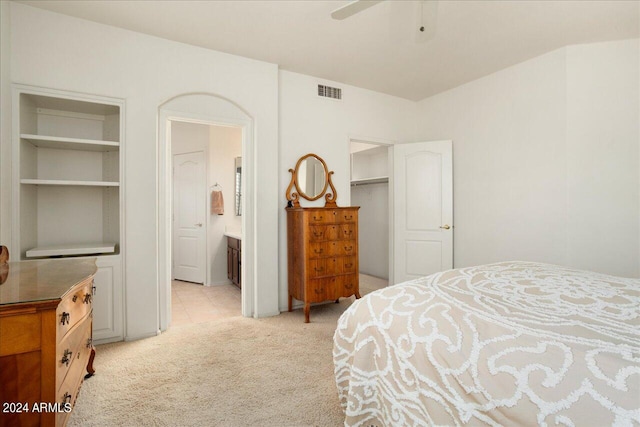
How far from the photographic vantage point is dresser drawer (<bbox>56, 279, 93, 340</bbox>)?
123cm

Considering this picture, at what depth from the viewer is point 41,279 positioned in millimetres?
1368

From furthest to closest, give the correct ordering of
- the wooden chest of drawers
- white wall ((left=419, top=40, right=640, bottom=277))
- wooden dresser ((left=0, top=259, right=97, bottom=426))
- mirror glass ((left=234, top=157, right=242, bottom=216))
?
1. mirror glass ((left=234, top=157, right=242, bottom=216))
2. the wooden chest of drawers
3. white wall ((left=419, top=40, right=640, bottom=277))
4. wooden dresser ((left=0, top=259, right=97, bottom=426))

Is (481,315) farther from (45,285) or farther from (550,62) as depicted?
(550,62)

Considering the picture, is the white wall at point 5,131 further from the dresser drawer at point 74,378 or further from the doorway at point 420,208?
the doorway at point 420,208

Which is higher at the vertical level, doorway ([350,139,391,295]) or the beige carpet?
doorway ([350,139,391,295])

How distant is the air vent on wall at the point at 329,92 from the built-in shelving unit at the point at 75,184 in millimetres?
2197

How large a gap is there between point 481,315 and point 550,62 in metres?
3.36

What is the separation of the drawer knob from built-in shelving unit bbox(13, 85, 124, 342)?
4.90 feet

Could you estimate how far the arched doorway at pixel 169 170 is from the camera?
9.64 feet

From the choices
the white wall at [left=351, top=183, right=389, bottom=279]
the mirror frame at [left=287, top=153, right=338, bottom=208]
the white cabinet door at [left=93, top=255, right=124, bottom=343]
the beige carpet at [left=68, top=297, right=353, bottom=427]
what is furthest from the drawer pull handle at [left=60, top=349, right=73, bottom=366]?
the white wall at [left=351, top=183, right=389, bottom=279]

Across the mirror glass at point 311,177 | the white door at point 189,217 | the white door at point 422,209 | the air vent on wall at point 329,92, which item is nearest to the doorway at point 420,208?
the white door at point 422,209

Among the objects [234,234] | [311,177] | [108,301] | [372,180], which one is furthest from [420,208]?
[108,301]

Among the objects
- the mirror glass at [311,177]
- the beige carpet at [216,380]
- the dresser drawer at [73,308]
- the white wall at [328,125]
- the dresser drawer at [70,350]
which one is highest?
the white wall at [328,125]

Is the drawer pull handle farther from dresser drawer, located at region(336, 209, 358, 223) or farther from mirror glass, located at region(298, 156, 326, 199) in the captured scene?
mirror glass, located at region(298, 156, 326, 199)
